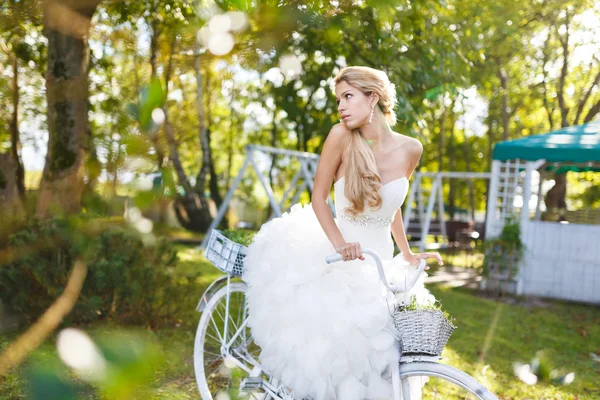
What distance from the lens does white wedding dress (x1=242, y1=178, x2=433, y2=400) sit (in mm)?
2443

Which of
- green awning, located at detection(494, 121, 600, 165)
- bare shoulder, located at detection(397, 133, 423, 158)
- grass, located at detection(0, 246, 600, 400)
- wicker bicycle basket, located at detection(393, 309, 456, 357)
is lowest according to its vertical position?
grass, located at detection(0, 246, 600, 400)

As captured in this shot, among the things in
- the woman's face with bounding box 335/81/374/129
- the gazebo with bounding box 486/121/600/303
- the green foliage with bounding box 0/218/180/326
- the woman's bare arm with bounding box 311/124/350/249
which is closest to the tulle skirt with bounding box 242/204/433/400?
the woman's bare arm with bounding box 311/124/350/249

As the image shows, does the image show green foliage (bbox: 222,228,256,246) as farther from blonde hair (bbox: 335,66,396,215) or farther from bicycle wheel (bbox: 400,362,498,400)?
bicycle wheel (bbox: 400,362,498,400)

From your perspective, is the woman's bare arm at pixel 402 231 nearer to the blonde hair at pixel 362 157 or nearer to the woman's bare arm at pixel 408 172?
the woman's bare arm at pixel 408 172

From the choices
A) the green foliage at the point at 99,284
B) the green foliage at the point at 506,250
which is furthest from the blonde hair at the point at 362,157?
the green foliage at the point at 506,250

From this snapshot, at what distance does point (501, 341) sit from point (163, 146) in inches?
237

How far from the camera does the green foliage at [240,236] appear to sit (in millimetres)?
3303

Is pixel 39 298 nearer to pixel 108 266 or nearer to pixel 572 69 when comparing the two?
pixel 108 266

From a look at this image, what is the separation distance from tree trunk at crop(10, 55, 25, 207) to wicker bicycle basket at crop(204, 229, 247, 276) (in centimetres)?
202

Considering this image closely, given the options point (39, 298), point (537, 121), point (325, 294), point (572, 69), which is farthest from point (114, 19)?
point (537, 121)

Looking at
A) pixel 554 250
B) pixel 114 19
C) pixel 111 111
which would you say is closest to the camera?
pixel 111 111

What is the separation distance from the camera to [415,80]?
251 inches

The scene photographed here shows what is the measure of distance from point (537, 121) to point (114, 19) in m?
27.3

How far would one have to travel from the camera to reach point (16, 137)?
1109 mm
